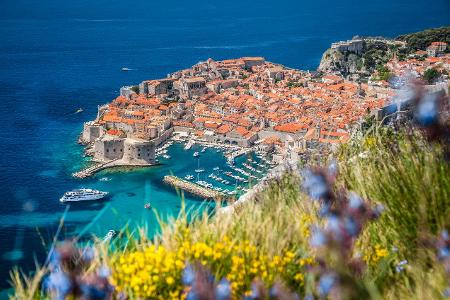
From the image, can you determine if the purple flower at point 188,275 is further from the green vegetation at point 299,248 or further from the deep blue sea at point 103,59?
the deep blue sea at point 103,59

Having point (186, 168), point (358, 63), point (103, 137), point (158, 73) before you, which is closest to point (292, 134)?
point (186, 168)

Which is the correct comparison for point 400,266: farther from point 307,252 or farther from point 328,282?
point 328,282

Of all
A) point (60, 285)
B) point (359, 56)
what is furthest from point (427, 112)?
point (359, 56)

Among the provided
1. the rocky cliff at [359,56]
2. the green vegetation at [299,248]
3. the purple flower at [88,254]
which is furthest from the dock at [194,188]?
the rocky cliff at [359,56]

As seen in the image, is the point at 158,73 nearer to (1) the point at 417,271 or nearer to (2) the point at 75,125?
(2) the point at 75,125

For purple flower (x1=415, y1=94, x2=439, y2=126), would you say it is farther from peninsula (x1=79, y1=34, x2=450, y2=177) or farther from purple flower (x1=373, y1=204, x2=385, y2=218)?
peninsula (x1=79, y1=34, x2=450, y2=177)

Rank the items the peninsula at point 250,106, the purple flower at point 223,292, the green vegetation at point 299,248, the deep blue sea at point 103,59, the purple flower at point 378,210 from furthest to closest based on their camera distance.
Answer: the peninsula at point 250,106, the deep blue sea at point 103,59, the purple flower at point 378,210, the green vegetation at point 299,248, the purple flower at point 223,292

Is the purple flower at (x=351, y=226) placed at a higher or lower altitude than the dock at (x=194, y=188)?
higher
